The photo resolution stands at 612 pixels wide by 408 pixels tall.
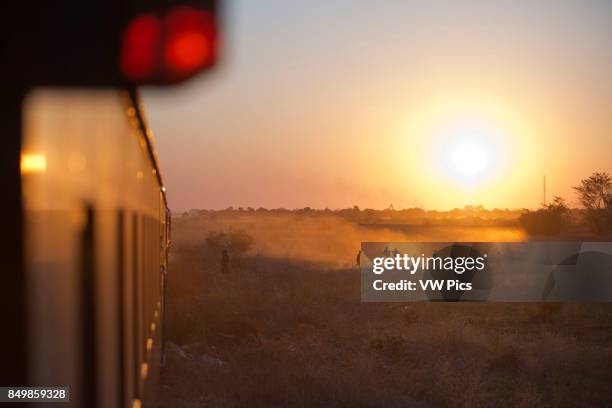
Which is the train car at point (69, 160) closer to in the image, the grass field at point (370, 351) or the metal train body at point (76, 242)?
the metal train body at point (76, 242)

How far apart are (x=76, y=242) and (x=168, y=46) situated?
57 centimetres

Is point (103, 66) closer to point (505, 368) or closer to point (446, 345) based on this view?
point (505, 368)

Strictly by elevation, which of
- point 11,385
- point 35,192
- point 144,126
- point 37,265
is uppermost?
point 144,126

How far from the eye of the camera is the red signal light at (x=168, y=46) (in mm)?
2098

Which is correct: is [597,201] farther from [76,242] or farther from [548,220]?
[76,242]

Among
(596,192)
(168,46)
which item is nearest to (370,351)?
(168,46)

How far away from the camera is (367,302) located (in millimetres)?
24578

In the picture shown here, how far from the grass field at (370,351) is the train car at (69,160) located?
8532 millimetres

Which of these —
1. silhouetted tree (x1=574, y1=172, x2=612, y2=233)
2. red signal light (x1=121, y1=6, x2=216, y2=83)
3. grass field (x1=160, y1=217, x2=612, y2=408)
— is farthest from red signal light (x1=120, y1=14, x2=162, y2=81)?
silhouetted tree (x1=574, y1=172, x2=612, y2=233)

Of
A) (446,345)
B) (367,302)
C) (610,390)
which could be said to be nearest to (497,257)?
(367,302)

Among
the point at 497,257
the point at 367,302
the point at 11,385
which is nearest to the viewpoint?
the point at 11,385

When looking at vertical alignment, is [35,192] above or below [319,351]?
above

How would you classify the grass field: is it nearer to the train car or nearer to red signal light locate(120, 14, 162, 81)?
the train car

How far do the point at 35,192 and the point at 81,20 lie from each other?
512 millimetres
